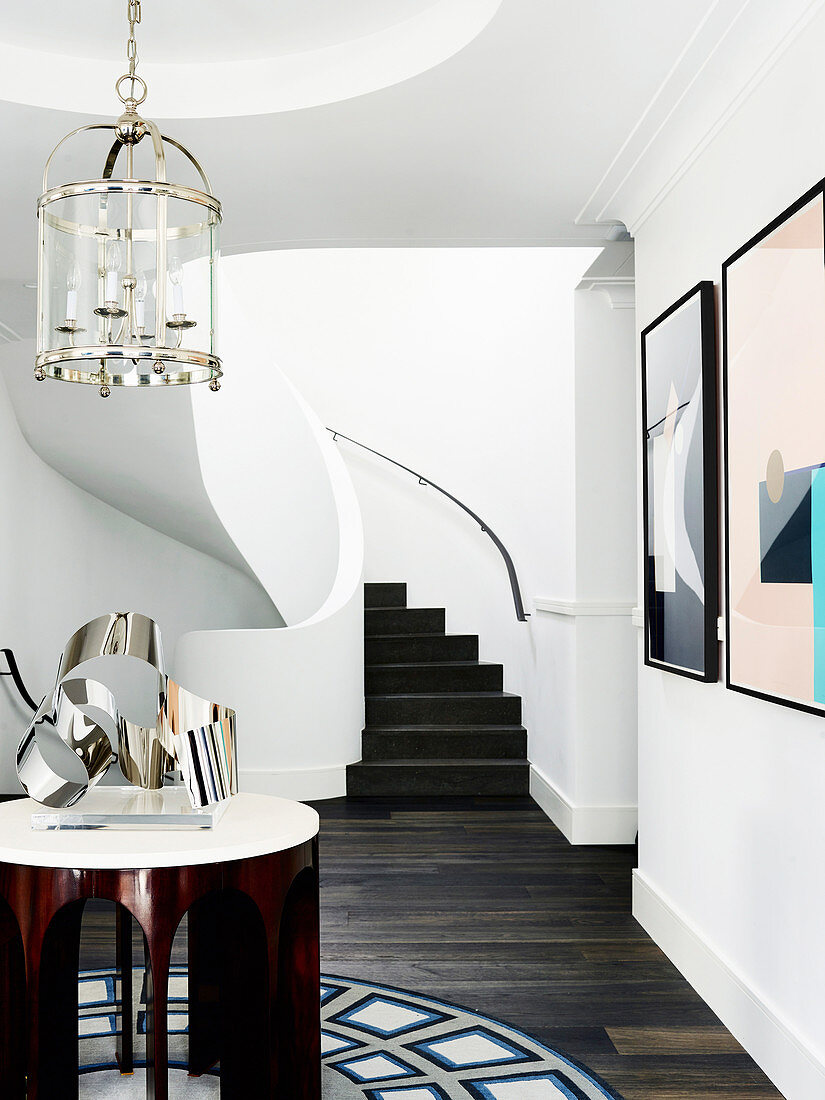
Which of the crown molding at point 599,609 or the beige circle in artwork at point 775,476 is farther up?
the beige circle in artwork at point 775,476

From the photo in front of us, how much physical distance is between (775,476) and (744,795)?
888 millimetres

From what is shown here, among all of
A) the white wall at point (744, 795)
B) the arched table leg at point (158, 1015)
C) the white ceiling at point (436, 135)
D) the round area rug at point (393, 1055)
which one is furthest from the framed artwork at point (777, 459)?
the arched table leg at point (158, 1015)

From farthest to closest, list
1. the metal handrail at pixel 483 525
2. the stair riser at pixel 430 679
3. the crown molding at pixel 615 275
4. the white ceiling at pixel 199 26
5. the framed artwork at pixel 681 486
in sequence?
the stair riser at pixel 430 679 < the metal handrail at pixel 483 525 < the crown molding at pixel 615 275 < the framed artwork at pixel 681 486 < the white ceiling at pixel 199 26

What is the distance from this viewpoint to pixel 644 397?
3.54 metres

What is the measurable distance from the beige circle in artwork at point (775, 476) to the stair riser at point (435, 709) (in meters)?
3.91

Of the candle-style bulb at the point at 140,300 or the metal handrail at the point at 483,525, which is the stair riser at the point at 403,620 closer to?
the metal handrail at the point at 483,525

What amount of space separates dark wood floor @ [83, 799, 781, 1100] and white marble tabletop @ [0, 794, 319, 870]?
1083 millimetres

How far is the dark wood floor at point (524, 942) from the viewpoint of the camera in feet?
8.36

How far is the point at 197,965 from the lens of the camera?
2410 mm

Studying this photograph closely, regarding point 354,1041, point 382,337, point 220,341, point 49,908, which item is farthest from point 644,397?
point 382,337

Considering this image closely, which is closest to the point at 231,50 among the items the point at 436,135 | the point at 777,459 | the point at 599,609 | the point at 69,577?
the point at 436,135

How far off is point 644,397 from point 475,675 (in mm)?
3274

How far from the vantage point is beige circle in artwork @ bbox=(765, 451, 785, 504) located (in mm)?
2336

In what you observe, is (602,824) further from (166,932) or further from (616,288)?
(166,932)
